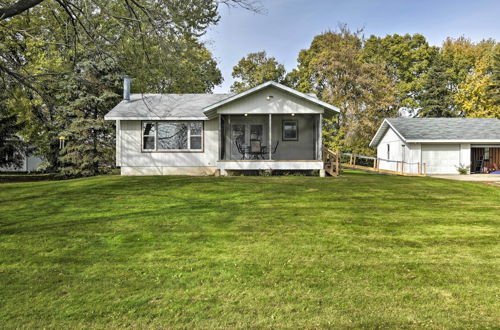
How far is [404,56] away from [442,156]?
62.2ft

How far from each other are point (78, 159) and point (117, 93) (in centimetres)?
510

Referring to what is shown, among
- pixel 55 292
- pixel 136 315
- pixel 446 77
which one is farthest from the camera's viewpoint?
pixel 446 77

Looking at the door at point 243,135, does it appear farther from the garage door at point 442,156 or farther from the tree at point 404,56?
the tree at point 404,56

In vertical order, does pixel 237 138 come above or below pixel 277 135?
below

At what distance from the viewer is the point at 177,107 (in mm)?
17328

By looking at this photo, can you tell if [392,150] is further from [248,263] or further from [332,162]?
[248,263]

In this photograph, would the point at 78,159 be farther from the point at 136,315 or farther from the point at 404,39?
the point at 404,39

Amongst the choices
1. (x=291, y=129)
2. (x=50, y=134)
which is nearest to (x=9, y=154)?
(x=50, y=134)

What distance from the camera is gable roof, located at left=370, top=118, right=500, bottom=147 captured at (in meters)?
24.2

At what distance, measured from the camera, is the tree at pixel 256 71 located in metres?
39.0

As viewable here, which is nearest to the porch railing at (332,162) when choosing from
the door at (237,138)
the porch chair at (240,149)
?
the porch chair at (240,149)

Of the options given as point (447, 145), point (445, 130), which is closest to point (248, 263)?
point (447, 145)

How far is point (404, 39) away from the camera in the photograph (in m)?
39.0

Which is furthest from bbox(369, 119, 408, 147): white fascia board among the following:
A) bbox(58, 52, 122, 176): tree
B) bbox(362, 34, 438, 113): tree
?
bbox(58, 52, 122, 176): tree
